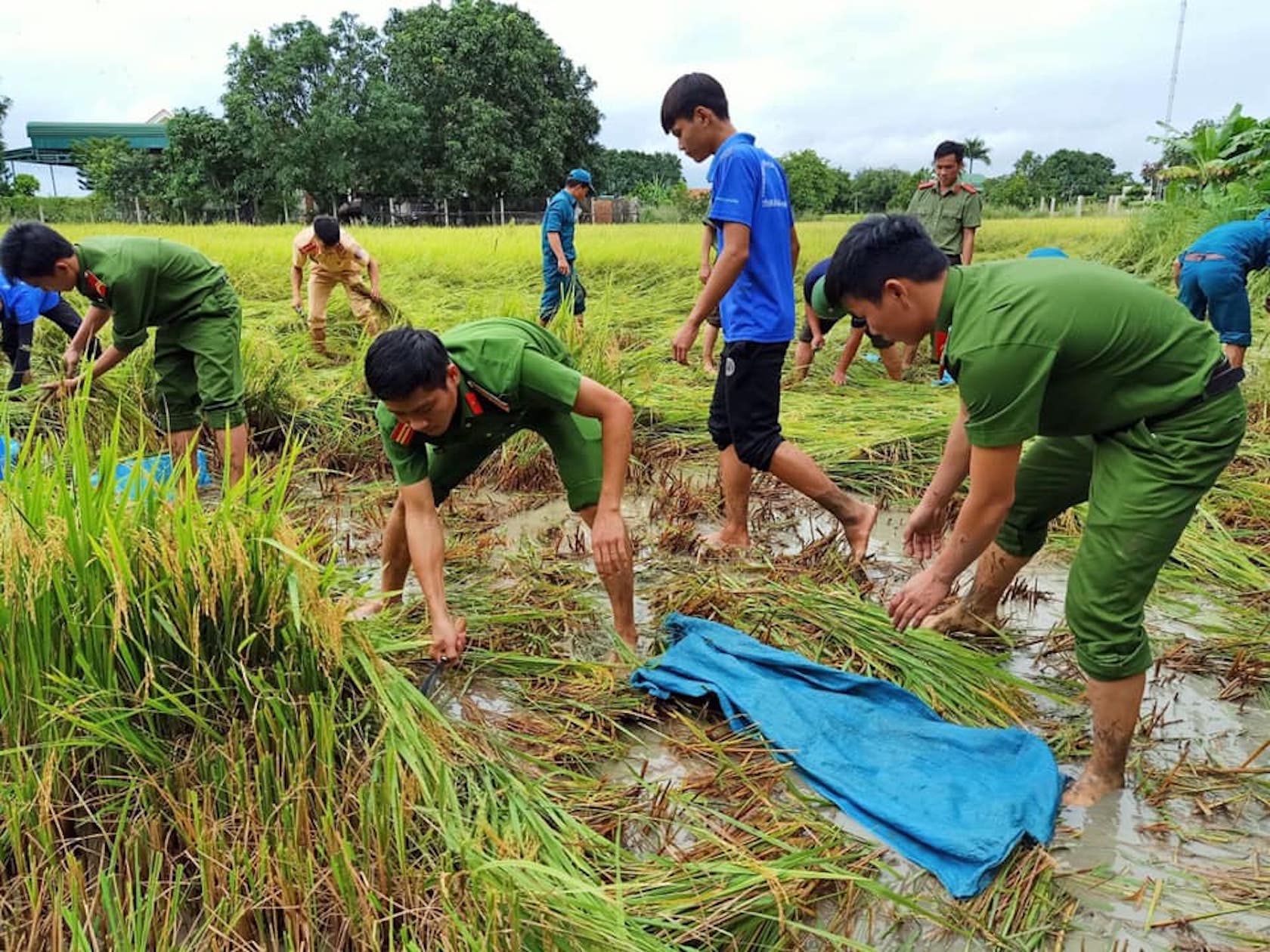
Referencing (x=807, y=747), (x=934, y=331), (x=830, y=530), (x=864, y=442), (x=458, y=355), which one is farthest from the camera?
(x=864, y=442)

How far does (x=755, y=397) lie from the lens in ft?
10.3

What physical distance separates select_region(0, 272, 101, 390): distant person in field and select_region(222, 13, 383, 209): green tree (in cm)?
2611

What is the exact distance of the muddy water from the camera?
1543 millimetres

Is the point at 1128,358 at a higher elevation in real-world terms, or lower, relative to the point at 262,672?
higher

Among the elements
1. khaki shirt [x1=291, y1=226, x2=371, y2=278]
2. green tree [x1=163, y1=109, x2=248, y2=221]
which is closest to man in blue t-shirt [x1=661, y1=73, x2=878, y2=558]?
khaki shirt [x1=291, y1=226, x2=371, y2=278]

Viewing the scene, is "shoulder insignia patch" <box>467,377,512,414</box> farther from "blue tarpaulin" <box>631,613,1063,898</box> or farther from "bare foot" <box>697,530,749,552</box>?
"bare foot" <box>697,530,749,552</box>

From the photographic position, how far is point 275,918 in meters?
1.46

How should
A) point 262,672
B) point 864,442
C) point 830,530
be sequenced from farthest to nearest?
1. point 864,442
2. point 830,530
3. point 262,672

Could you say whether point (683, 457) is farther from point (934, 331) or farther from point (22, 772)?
point (22, 772)

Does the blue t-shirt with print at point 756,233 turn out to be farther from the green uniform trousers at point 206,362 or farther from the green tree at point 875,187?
the green tree at point 875,187

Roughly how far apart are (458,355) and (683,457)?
2306mm

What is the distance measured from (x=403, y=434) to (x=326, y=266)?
4.55 m

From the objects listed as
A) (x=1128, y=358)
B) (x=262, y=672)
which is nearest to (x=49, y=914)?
(x=262, y=672)

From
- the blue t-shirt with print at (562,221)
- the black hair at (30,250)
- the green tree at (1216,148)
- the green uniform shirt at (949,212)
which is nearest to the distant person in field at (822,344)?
the green uniform shirt at (949,212)
